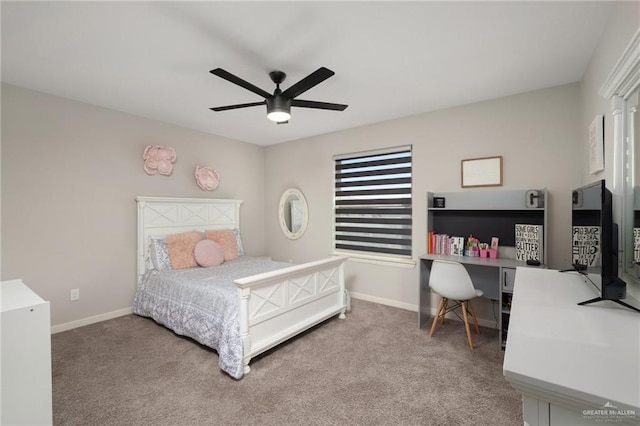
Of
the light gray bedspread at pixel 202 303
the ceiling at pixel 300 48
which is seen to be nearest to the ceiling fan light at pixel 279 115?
the ceiling at pixel 300 48

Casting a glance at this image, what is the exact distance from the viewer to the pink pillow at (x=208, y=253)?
357cm

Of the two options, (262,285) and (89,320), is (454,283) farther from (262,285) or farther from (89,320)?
(89,320)

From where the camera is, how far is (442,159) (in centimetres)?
343

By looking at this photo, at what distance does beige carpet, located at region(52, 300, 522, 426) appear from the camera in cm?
180

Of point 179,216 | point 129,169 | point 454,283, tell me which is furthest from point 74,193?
point 454,283

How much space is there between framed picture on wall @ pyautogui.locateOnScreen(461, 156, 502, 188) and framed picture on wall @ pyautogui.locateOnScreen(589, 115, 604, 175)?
884mm

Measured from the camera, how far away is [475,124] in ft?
10.5

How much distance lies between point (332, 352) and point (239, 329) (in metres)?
0.88

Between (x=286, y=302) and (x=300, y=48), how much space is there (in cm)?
216

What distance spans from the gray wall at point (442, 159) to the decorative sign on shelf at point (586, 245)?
135 centimetres

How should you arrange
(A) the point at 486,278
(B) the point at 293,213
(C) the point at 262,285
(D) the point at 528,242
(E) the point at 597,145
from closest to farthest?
(E) the point at 597,145 → (C) the point at 262,285 → (D) the point at 528,242 → (A) the point at 486,278 → (B) the point at 293,213

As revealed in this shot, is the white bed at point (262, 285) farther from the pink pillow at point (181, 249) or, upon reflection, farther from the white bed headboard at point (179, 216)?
the pink pillow at point (181, 249)

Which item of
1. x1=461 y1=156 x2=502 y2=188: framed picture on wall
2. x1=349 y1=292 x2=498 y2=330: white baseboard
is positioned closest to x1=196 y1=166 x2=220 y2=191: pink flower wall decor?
x1=349 y1=292 x2=498 y2=330: white baseboard

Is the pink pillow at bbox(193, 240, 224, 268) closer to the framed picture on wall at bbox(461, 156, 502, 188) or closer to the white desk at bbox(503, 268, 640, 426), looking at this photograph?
the framed picture on wall at bbox(461, 156, 502, 188)
